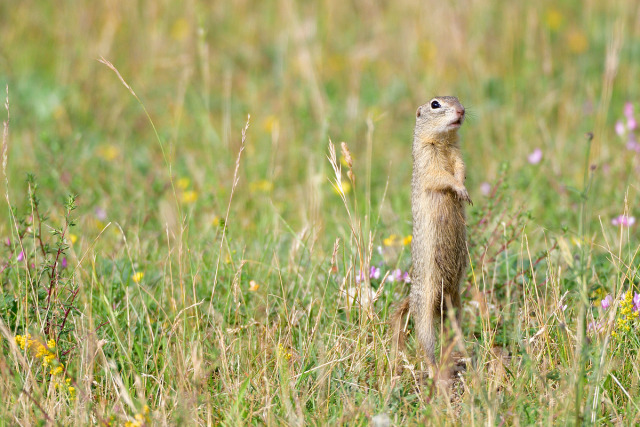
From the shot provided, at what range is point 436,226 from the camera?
355 centimetres

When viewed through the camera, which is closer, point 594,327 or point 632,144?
point 594,327

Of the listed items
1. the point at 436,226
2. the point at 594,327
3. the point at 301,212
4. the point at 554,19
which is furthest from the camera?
the point at 554,19

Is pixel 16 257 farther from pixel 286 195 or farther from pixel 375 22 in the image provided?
pixel 375 22

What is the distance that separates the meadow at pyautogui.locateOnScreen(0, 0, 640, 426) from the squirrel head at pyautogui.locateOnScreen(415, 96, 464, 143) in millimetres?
513

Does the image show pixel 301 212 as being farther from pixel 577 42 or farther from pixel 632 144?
pixel 577 42

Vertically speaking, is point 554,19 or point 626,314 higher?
point 554,19

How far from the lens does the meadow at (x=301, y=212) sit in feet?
10.1

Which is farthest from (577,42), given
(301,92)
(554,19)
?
(301,92)

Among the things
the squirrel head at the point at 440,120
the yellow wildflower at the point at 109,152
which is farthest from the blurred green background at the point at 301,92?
the squirrel head at the point at 440,120

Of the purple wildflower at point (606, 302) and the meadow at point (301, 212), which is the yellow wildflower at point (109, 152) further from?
the purple wildflower at point (606, 302)

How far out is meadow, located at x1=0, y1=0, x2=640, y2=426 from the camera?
3.08 meters

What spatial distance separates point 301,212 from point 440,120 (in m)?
1.81

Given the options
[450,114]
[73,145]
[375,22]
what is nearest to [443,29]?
[375,22]

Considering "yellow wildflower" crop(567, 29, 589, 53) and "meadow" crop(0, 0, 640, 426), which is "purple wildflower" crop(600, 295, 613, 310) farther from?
"yellow wildflower" crop(567, 29, 589, 53)
